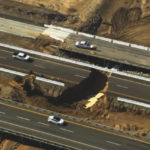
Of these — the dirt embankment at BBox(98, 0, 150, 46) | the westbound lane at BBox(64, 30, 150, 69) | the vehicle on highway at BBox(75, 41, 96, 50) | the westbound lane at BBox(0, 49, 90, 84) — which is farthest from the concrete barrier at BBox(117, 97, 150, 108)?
the dirt embankment at BBox(98, 0, 150, 46)

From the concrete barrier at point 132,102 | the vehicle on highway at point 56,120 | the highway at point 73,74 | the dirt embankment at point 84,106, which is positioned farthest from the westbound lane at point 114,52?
the vehicle on highway at point 56,120

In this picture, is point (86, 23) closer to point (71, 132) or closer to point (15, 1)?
point (15, 1)

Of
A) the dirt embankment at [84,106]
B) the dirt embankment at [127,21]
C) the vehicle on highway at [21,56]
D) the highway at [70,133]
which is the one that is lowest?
the highway at [70,133]

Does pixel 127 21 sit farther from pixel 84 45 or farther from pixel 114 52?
pixel 84 45

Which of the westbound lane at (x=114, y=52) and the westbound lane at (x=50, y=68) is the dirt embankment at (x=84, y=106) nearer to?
the westbound lane at (x=50, y=68)

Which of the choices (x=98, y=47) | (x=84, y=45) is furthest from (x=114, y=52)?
(x=84, y=45)

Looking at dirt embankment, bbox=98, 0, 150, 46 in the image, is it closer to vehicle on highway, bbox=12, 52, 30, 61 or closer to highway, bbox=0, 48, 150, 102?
highway, bbox=0, 48, 150, 102

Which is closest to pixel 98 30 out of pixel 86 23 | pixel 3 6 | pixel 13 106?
pixel 86 23

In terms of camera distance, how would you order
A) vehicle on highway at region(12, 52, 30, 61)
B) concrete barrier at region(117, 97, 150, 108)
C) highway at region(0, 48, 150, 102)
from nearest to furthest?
1. concrete barrier at region(117, 97, 150, 108)
2. highway at region(0, 48, 150, 102)
3. vehicle on highway at region(12, 52, 30, 61)
